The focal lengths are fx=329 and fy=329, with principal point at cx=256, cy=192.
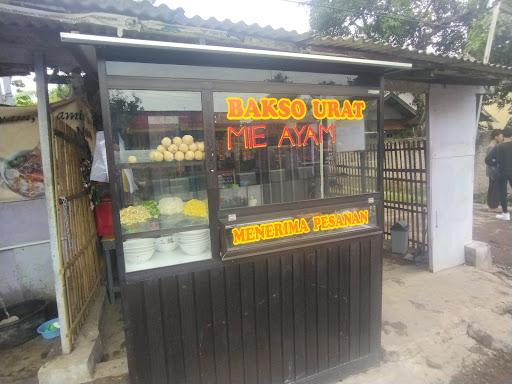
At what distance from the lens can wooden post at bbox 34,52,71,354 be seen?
2.95m

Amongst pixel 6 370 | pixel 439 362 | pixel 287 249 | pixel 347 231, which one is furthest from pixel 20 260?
pixel 439 362

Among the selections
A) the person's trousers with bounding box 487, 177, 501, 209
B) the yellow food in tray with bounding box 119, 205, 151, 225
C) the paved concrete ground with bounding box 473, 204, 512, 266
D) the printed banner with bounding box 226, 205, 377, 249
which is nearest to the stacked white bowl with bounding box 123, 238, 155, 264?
the yellow food in tray with bounding box 119, 205, 151, 225

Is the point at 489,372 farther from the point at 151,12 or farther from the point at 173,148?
the point at 151,12

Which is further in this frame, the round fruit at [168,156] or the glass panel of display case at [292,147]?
the glass panel of display case at [292,147]

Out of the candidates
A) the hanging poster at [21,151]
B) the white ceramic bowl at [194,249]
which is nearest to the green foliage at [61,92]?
the hanging poster at [21,151]

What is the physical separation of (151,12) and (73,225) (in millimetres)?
2400

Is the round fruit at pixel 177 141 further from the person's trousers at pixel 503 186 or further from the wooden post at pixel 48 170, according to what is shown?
the person's trousers at pixel 503 186

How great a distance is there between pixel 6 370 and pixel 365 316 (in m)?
3.79

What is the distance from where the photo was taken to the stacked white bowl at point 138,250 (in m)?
2.52

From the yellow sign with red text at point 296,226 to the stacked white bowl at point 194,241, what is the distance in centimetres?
24

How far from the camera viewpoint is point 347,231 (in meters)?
3.13

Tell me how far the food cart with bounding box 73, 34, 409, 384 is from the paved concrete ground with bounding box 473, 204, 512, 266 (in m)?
4.69

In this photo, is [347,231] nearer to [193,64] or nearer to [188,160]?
[188,160]

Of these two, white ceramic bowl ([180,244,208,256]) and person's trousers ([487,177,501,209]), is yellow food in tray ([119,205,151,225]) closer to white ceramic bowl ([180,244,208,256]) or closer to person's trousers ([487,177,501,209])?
white ceramic bowl ([180,244,208,256])
